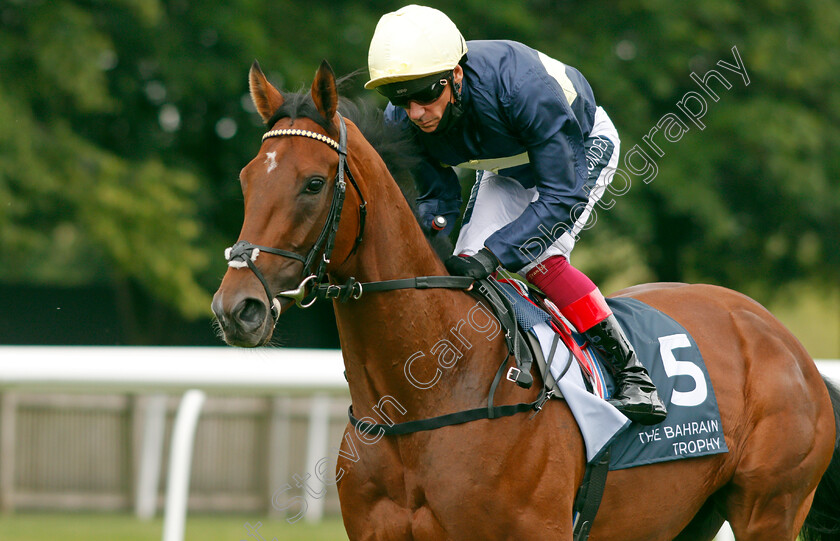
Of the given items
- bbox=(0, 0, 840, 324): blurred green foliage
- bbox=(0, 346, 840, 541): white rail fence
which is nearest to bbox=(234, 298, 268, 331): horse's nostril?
bbox=(0, 346, 840, 541): white rail fence

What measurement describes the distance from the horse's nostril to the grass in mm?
4804

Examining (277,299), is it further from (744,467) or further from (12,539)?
(12,539)

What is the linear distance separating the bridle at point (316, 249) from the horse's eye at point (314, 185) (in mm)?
46

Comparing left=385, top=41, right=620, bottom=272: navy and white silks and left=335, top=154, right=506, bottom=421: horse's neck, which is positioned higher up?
left=385, top=41, right=620, bottom=272: navy and white silks

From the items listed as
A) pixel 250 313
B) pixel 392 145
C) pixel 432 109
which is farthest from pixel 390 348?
pixel 432 109

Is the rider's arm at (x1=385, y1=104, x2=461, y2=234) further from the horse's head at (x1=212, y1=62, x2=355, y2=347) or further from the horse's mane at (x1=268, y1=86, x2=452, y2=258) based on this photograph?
the horse's head at (x1=212, y1=62, x2=355, y2=347)

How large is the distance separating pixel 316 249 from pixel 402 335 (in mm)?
430

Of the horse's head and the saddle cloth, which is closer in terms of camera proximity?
the horse's head

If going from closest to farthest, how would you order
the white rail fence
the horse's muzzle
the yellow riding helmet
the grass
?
the horse's muzzle → the yellow riding helmet → the white rail fence → the grass

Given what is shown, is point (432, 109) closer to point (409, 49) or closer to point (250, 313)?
point (409, 49)

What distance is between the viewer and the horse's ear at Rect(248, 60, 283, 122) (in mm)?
Answer: 2971

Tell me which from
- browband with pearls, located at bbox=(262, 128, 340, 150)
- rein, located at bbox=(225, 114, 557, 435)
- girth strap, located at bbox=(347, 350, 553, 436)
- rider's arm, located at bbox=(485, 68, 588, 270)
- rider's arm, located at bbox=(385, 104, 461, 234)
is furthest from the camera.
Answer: rider's arm, located at bbox=(385, 104, 461, 234)

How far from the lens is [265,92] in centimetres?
300

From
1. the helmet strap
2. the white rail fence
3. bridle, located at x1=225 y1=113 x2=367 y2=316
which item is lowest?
the white rail fence
